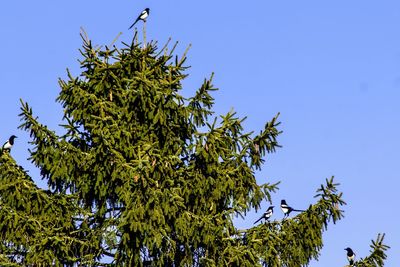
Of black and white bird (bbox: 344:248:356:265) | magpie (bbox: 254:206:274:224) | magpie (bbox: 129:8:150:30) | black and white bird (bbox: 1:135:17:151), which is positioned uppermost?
magpie (bbox: 129:8:150:30)

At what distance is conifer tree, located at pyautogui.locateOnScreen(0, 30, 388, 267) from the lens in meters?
20.4

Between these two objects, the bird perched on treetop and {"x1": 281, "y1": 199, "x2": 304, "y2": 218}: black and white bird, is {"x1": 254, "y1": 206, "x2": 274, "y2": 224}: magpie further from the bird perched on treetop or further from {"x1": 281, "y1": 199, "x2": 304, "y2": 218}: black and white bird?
the bird perched on treetop

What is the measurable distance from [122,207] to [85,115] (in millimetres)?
2465

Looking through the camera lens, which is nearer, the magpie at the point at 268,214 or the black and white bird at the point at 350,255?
the magpie at the point at 268,214

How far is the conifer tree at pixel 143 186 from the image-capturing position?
20.4 meters

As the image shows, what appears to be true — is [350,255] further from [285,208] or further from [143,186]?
[143,186]

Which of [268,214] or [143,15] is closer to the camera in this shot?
[268,214]

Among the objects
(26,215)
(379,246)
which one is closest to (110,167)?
(26,215)

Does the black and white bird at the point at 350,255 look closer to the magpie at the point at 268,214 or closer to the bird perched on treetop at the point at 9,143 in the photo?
the magpie at the point at 268,214

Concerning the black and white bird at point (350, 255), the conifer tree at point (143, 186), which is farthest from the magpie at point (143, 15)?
Result: the black and white bird at point (350, 255)

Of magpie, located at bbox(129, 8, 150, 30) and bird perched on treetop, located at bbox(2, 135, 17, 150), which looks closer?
bird perched on treetop, located at bbox(2, 135, 17, 150)

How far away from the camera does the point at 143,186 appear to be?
773 inches

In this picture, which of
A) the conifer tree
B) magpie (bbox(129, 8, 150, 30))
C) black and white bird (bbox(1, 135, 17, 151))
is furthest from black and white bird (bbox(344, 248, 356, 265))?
black and white bird (bbox(1, 135, 17, 151))

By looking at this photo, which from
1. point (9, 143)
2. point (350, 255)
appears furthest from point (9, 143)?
point (350, 255)
